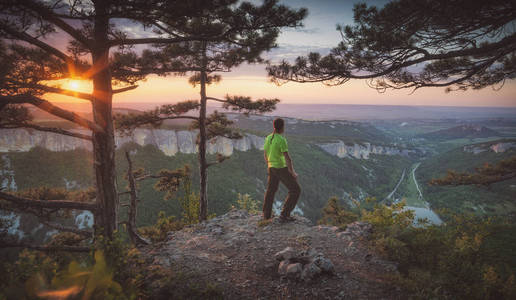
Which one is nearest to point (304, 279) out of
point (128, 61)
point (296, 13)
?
point (296, 13)

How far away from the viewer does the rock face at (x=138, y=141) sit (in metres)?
53.5

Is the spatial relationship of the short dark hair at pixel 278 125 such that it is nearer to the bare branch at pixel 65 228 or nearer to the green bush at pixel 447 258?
the green bush at pixel 447 258

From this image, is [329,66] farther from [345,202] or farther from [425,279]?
[345,202]

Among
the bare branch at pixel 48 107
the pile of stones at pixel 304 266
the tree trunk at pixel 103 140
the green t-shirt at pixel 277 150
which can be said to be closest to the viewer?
the bare branch at pixel 48 107

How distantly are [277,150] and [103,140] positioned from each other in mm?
3814

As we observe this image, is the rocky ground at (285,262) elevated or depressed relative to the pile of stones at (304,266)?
depressed

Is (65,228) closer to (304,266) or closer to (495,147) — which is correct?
(304,266)

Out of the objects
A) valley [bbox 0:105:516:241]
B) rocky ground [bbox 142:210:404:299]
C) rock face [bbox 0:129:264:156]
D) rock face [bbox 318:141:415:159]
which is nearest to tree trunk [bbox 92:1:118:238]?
rocky ground [bbox 142:210:404:299]

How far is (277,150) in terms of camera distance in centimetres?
563

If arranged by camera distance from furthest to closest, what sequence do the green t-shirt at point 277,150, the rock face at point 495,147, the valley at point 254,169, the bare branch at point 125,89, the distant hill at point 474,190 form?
1. the rock face at point 495,147
2. the distant hill at point 474,190
3. the valley at point 254,169
4. the green t-shirt at point 277,150
5. the bare branch at point 125,89

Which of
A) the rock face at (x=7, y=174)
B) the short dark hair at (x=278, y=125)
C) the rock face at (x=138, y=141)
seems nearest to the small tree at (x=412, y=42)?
the short dark hair at (x=278, y=125)

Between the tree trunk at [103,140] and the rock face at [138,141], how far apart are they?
37255 millimetres

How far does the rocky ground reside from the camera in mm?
3420

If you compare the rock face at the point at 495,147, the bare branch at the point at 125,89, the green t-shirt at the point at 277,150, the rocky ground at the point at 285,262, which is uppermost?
the bare branch at the point at 125,89
